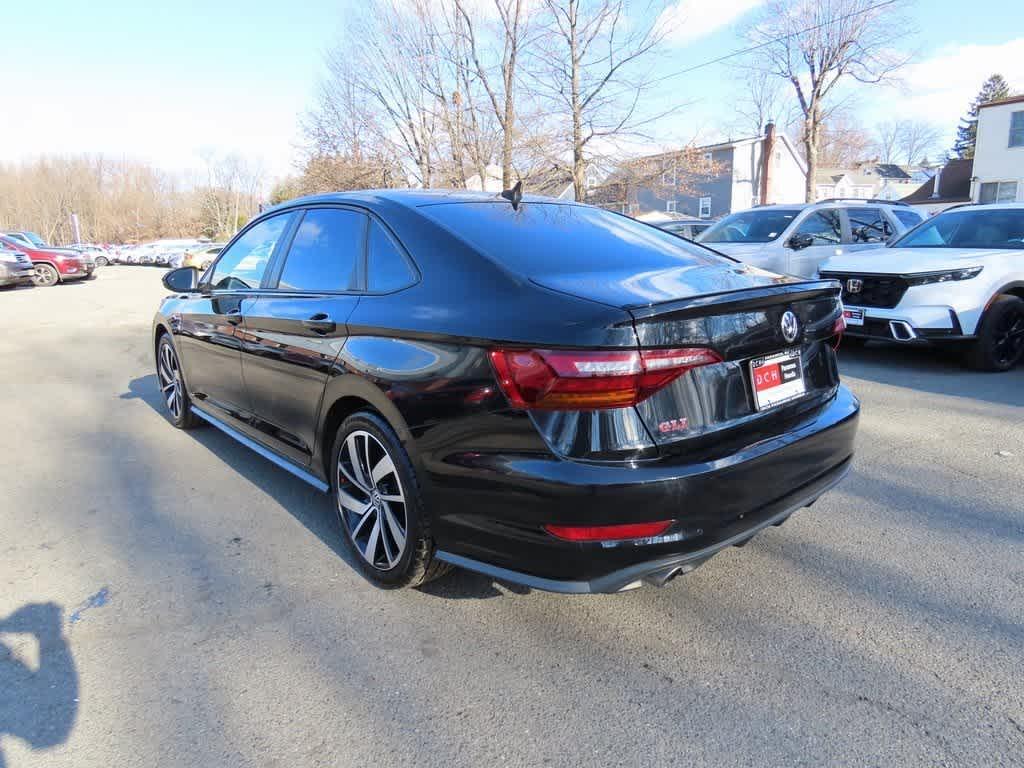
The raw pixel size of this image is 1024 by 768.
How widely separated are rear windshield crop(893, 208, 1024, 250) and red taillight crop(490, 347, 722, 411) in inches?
257

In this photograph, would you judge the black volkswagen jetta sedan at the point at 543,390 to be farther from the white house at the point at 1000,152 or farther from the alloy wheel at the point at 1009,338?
the white house at the point at 1000,152

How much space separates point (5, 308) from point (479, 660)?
16821 millimetres

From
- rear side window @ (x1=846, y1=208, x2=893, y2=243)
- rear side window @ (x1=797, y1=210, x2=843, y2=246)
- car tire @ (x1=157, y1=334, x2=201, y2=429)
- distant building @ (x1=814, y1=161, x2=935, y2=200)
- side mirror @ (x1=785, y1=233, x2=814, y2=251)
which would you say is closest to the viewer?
car tire @ (x1=157, y1=334, x2=201, y2=429)

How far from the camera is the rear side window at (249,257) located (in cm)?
395

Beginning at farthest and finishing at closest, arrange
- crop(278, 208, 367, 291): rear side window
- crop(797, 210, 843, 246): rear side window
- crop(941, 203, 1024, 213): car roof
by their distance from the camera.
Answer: crop(797, 210, 843, 246): rear side window
crop(941, 203, 1024, 213): car roof
crop(278, 208, 367, 291): rear side window

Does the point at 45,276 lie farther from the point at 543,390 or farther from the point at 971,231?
the point at 543,390

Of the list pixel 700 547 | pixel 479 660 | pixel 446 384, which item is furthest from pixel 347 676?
pixel 700 547

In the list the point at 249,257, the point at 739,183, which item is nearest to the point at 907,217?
the point at 249,257

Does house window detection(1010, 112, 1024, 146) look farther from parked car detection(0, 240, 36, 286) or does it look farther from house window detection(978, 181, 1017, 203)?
parked car detection(0, 240, 36, 286)

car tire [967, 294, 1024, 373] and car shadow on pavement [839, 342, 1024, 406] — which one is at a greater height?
car tire [967, 294, 1024, 373]

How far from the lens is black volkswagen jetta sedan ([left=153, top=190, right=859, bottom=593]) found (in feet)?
7.06

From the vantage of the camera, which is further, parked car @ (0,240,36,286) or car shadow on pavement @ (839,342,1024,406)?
parked car @ (0,240,36,286)

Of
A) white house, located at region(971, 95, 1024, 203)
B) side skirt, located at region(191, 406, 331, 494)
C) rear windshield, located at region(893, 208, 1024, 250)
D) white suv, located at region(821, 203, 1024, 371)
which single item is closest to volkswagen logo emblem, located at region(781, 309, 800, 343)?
side skirt, located at region(191, 406, 331, 494)

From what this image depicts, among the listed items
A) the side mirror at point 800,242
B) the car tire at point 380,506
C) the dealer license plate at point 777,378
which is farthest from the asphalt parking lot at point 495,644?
the side mirror at point 800,242
